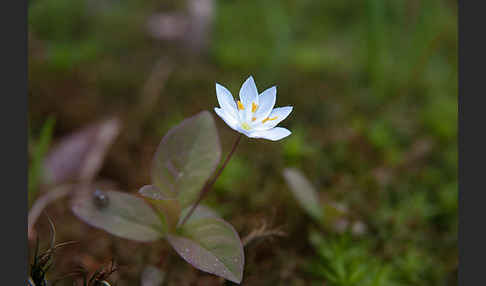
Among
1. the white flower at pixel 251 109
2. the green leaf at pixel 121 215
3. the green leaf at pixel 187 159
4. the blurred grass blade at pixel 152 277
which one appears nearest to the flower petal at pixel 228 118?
the white flower at pixel 251 109

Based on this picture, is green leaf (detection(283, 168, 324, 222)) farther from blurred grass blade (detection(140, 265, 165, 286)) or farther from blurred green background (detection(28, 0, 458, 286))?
blurred grass blade (detection(140, 265, 165, 286))

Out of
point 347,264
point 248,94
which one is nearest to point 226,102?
point 248,94

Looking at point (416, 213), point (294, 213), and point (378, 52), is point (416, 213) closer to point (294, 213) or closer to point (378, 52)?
point (294, 213)

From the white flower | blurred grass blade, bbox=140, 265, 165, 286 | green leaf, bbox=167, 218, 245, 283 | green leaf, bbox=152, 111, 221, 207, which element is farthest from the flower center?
blurred grass blade, bbox=140, 265, 165, 286

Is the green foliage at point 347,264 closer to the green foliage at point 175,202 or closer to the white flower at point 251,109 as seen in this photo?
the green foliage at point 175,202

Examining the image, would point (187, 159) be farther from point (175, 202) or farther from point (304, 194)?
point (304, 194)
